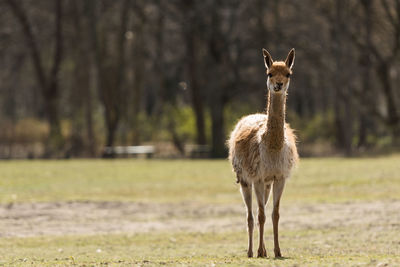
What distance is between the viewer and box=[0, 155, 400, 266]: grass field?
11.1 m

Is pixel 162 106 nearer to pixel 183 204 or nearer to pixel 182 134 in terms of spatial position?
pixel 182 134

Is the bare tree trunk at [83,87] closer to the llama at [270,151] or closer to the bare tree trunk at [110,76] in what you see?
the bare tree trunk at [110,76]

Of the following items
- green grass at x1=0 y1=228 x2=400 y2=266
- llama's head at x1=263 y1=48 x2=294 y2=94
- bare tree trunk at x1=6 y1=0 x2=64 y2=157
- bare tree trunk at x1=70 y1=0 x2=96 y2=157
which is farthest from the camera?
bare tree trunk at x1=70 y1=0 x2=96 y2=157

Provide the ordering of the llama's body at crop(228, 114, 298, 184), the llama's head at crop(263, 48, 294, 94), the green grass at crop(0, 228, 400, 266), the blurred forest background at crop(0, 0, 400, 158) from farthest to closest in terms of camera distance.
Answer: the blurred forest background at crop(0, 0, 400, 158) < the green grass at crop(0, 228, 400, 266) < the llama's body at crop(228, 114, 298, 184) < the llama's head at crop(263, 48, 294, 94)

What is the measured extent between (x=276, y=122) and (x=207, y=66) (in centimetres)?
3157

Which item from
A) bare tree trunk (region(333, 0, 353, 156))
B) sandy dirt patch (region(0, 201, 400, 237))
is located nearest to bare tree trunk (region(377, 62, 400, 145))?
bare tree trunk (region(333, 0, 353, 156))

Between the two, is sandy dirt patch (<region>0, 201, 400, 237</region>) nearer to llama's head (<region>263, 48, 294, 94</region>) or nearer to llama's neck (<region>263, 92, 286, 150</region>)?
llama's neck (<region>263, 92, 286, 150</region>)

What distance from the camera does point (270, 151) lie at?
986cm

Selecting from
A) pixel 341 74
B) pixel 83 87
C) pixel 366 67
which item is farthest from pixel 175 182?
pixel 83 87

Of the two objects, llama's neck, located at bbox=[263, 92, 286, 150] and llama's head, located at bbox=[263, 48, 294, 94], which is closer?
llama's head, located at bbox=[263, 48, 294, 94]

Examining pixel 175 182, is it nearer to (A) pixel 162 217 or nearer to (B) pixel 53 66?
(A) pixel 162 217

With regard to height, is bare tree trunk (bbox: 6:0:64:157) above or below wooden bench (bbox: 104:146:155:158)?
above

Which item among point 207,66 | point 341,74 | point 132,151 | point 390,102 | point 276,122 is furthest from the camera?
point 390,102

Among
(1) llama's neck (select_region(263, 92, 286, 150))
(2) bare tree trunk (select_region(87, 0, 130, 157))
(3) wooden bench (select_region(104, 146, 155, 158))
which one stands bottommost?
(3) wooden bench (select_region(104, 146, 155, 158))
